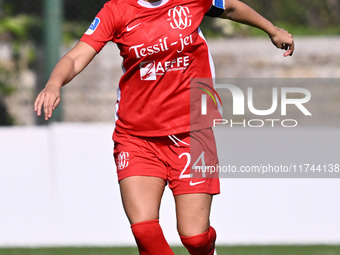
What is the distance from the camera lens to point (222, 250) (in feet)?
23.6

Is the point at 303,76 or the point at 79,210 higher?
the point at 303,76

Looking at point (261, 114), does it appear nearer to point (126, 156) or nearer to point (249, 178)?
point (249, 178)

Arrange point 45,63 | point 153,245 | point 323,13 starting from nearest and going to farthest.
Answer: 1. point 153,245
2. point 45,63
3. point 323,13

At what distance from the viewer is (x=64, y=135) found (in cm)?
752

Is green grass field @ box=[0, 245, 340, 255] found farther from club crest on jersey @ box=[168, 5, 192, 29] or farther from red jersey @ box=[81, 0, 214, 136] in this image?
club crest on jersey @ box=[168, 5, 192, 29]

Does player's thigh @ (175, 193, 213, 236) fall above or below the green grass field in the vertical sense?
above

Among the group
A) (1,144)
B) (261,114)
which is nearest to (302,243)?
(261,114)

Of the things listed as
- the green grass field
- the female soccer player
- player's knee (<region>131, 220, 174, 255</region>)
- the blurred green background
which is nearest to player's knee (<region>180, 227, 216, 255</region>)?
the female soccer player

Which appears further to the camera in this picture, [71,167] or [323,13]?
[323,13]

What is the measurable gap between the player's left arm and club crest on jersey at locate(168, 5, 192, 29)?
A: 1.14 ft

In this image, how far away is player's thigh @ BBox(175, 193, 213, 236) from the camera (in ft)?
15.4

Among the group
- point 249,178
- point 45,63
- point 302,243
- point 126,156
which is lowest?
point 302,243

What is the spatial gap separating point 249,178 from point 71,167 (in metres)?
1.67

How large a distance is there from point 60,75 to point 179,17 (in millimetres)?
831
